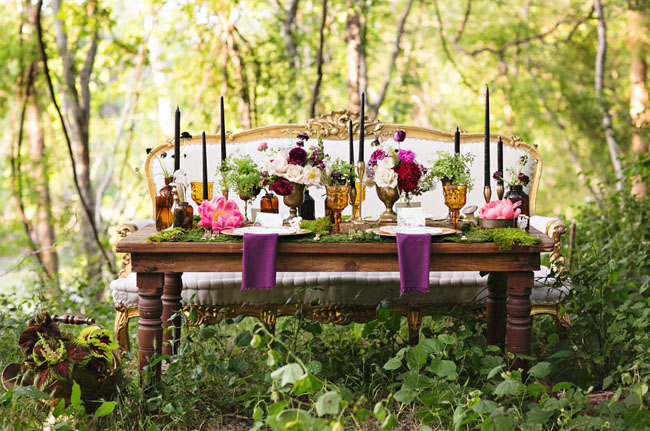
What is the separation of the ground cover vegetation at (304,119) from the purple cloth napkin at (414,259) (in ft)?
0.82

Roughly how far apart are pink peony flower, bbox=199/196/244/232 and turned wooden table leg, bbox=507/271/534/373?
96 cm

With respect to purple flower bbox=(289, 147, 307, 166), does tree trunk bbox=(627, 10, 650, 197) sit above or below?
above

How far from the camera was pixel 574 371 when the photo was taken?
2.60 meters

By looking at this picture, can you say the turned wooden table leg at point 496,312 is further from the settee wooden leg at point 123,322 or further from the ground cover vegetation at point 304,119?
the settee wooden leg at point 123,322

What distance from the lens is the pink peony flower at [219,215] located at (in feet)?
7.32

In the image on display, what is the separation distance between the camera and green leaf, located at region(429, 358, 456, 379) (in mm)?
2086

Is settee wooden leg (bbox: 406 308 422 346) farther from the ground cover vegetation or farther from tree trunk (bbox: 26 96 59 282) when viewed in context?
tree trunk (bbox: 26 96 59 282)

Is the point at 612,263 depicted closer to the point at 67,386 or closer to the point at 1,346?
the point at 67,386

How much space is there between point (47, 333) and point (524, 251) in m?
1.62

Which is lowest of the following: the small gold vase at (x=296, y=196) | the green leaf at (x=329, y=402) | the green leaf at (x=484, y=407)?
Answer: the green leaf at (x=484, y=407)

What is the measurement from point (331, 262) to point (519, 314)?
661 millimetres

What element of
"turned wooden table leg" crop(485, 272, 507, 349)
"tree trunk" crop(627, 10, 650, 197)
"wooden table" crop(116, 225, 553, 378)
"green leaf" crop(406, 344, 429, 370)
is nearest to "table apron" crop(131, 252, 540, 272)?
"wooden table" crop(116, 225, 553, 378)

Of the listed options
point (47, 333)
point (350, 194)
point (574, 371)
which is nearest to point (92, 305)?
point (47, 333)

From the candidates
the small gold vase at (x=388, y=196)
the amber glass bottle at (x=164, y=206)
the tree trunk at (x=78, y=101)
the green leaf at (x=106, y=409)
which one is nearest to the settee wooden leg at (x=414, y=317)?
the small gold vase at (x=388, y=196)
